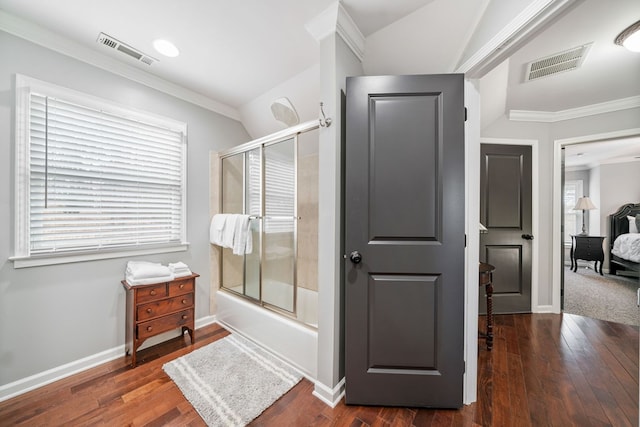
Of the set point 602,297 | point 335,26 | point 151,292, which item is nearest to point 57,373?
point 151,292

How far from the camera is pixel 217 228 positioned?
2465 millimetres

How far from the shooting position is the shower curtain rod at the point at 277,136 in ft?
6.03

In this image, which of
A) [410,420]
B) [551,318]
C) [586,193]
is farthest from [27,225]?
[586,193]

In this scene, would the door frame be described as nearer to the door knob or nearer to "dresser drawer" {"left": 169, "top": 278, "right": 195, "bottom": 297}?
the door knob

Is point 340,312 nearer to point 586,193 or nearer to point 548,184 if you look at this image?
point 548,184

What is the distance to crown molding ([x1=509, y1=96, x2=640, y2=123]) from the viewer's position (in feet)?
8.12

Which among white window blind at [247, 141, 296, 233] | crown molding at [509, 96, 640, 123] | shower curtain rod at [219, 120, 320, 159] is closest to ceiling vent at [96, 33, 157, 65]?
shower curtain rod at [219, 120, 320, 159]

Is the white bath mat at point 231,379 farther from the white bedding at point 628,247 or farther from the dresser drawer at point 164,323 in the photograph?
the white bedding at point 628,247

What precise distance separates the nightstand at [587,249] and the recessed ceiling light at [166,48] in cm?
739

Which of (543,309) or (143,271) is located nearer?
(143,271)

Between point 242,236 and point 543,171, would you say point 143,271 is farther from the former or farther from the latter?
point 543,171

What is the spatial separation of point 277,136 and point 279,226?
33.5 inches

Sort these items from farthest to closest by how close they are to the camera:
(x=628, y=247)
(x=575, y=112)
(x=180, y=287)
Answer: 1. (x=628, y=247)
2. (x=575, y=112)
3. (x=180, y=287)

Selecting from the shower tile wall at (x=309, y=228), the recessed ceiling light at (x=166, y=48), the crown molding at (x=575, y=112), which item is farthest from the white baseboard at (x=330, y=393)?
the crown molding at (x=575, y=112)
